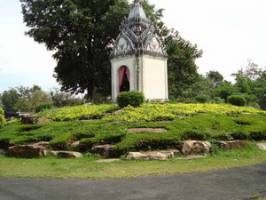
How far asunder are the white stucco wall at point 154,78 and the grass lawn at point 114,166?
525 inches

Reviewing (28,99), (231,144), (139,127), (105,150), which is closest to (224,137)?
(231,144)

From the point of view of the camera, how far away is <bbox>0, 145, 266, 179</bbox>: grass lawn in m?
10.7

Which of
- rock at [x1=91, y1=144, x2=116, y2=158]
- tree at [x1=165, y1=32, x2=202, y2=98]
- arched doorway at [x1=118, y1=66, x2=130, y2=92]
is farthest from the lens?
tree at [x1=165, y1=32, x2=202, y2=98]

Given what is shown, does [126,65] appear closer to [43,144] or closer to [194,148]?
[43,144]

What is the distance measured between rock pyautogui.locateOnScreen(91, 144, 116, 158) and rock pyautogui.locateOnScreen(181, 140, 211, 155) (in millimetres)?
2211

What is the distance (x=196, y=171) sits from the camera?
10.8 metres

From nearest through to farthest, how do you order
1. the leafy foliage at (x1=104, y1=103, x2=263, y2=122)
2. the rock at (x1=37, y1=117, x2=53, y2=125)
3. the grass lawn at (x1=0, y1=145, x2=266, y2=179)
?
the grass lawn at (x1=0, y1=145, x2=266, y2=179) → the leafy foliage at (x1=104, y1=103, x2=263, y2=122) → the rock at (x1=37, y1=117, x2=53, y2=125)

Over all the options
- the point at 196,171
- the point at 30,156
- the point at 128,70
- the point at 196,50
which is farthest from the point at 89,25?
the point at 196,171

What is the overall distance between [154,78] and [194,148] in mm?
13996

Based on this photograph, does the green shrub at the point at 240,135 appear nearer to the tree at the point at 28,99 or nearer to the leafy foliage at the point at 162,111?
the leafy foliage at the point at 162,111

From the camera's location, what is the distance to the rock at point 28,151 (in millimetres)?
14578

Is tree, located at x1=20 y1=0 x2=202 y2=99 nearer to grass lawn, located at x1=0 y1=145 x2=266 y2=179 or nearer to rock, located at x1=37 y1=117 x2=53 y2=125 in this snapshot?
rock, located at x1=37 y1=117 x2=53 y2=125

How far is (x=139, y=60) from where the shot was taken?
88.1 feet

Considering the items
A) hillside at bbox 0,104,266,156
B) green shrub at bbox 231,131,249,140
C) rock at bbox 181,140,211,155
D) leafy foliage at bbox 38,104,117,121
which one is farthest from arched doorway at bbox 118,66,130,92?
rock at bbox 181,140,211,155
